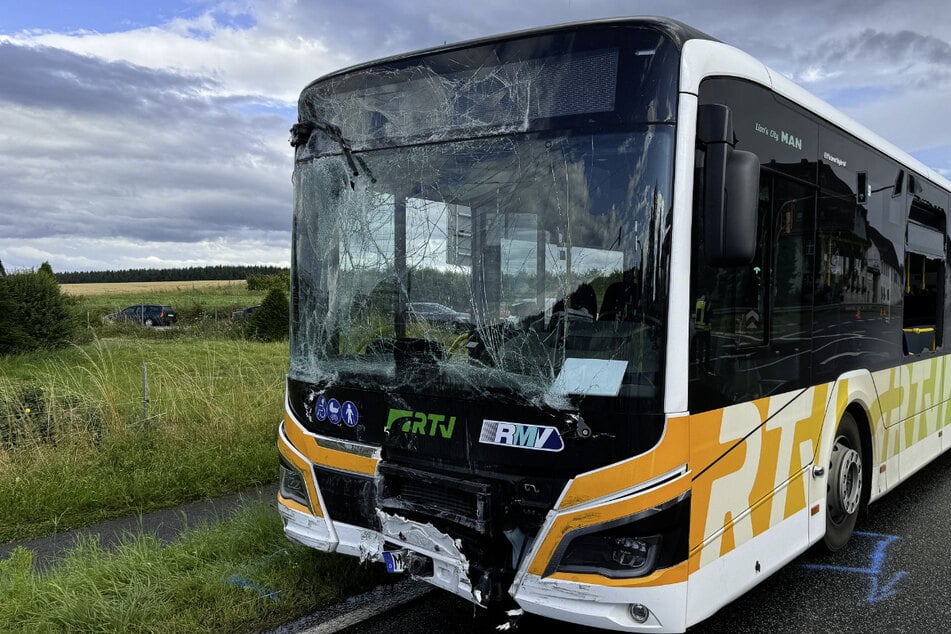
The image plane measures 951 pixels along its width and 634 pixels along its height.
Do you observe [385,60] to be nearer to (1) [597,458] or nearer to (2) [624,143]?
(2) [624,143]

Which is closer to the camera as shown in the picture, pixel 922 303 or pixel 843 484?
pixel 843 484

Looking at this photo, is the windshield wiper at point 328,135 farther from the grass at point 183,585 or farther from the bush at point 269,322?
A: the bush at point 269,322

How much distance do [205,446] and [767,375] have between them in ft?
18.4

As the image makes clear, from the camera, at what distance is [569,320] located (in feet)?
10.2

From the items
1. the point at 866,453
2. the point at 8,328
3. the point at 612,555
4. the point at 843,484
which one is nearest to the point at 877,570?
the point at 843,484

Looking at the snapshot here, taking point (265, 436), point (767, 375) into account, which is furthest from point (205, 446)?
point (767, 375)

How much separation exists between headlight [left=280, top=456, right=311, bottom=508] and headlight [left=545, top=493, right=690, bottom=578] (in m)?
1.59

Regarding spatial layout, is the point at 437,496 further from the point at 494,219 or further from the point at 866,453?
the point at 866,453

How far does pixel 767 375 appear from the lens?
3.61 m

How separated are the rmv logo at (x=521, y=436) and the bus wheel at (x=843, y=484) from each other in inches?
90.4

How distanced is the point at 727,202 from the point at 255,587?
10.3 ft

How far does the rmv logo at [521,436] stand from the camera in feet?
10.0

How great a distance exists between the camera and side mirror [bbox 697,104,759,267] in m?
2.94

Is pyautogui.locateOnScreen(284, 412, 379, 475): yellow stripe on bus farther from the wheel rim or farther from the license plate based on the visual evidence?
the wheel rim
